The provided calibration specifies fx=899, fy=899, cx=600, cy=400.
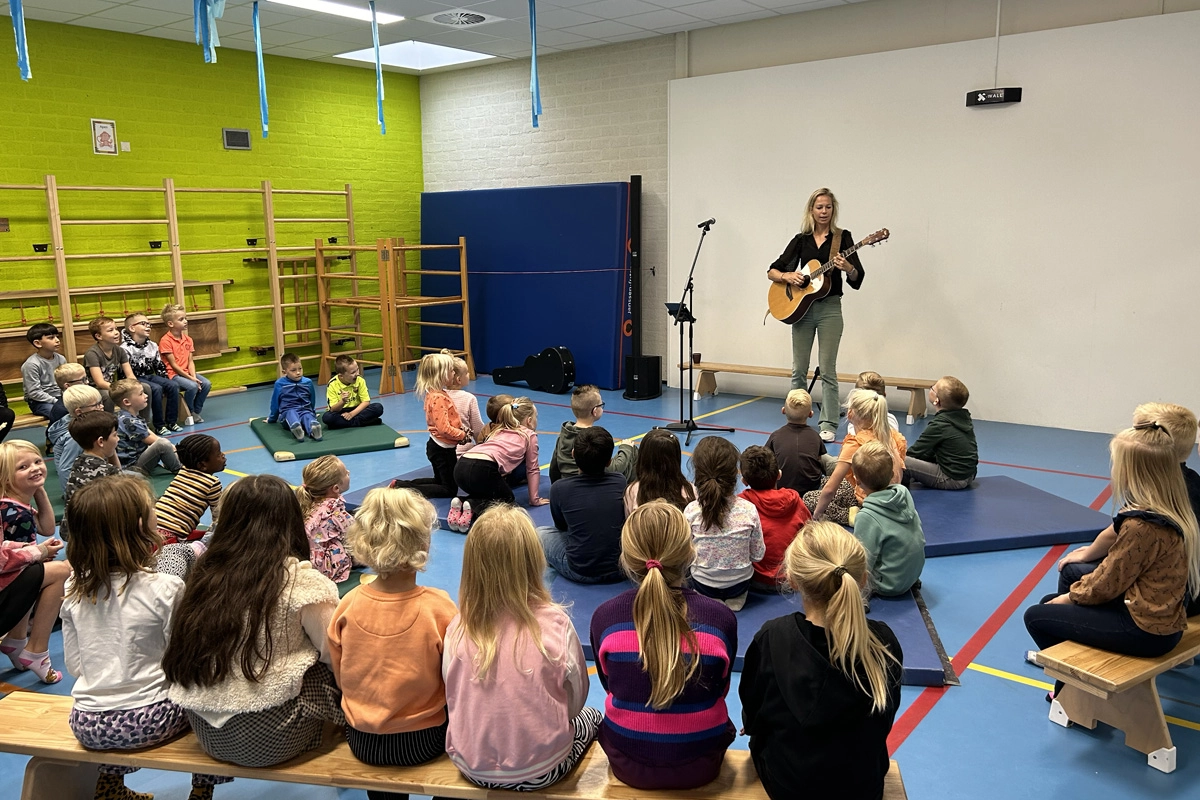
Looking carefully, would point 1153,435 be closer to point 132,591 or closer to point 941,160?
point 132,591

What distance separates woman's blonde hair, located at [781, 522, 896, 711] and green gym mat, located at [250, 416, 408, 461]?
5149mm

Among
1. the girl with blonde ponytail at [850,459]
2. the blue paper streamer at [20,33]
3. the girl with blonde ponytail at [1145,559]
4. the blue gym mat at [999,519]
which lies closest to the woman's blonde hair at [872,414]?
the girl with blonde ponytail at [850,459]

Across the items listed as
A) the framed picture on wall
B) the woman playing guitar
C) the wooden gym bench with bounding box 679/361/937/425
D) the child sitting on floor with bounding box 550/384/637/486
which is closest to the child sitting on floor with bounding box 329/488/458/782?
the child sitting on floor with bounding box 550/384/637/486

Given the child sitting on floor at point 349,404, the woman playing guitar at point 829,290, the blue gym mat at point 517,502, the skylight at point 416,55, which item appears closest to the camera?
the blue gym mat at point 517,502

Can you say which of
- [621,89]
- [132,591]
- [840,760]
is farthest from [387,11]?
[840,760]

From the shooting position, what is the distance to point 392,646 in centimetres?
222

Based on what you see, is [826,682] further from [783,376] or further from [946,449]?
[783,376]

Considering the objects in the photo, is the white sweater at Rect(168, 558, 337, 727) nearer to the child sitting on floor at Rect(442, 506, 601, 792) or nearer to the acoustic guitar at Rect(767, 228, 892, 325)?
the child sitting on floor at Rect(442, 506, 601, 792)

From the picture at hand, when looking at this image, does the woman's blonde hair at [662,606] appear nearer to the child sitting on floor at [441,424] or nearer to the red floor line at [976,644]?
the red floor line at [976,644]

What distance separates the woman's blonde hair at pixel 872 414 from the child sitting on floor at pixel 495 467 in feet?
5.80

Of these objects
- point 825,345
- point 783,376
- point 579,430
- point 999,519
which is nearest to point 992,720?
point 999,519

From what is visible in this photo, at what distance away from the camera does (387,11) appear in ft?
26.2

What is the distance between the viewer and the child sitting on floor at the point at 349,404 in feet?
24.5

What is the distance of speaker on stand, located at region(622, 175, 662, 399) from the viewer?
902 centimetres
